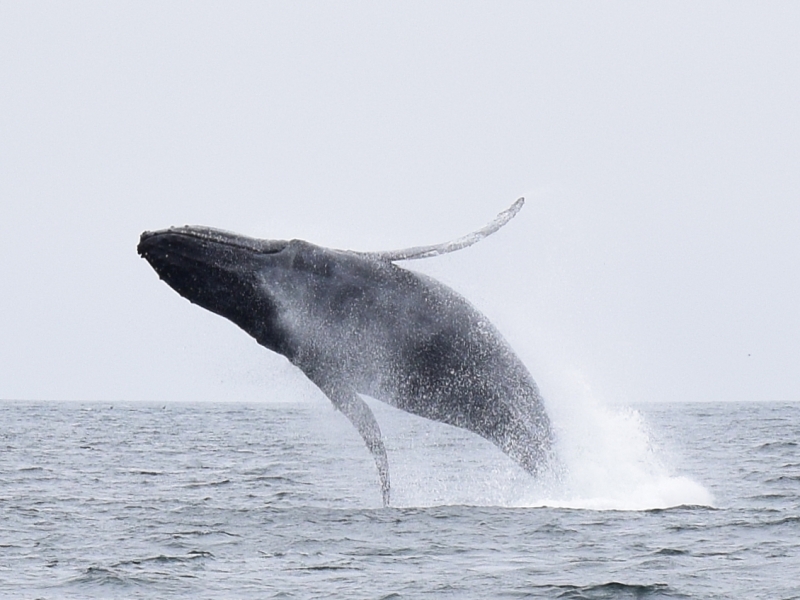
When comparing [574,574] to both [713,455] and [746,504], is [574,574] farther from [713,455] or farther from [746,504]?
[713,455]

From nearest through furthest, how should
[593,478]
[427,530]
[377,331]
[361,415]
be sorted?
[377,331], [361,415], [427,530], [593,478]

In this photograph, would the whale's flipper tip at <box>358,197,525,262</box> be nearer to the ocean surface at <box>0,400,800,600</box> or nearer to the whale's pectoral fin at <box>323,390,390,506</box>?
the whale's pectoral fin at <box>323,390,390,506</box>

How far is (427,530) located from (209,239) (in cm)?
465

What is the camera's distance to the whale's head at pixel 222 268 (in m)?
12.8

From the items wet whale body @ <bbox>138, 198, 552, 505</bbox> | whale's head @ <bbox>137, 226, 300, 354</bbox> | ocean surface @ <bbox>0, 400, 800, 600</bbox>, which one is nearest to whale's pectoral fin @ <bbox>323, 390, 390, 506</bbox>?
wet whale body @ <bbox>138, 198, 552, 505</bbox>

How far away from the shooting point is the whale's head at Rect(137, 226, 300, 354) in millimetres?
12773

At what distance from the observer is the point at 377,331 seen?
14.1 metres

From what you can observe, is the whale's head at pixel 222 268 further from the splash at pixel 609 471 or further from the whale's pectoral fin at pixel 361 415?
the splash at pixel 609 471

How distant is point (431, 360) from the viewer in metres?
→ 14.2

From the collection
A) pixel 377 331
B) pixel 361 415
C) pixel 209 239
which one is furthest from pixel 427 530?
pixel 209 239

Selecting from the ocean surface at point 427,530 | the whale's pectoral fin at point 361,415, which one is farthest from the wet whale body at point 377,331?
the ocean surface at point 427,530

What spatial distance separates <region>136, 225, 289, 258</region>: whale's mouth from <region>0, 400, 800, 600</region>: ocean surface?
2484 mm

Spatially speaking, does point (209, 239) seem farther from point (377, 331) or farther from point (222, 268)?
point (377, 331)

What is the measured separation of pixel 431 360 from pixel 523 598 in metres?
3.36
